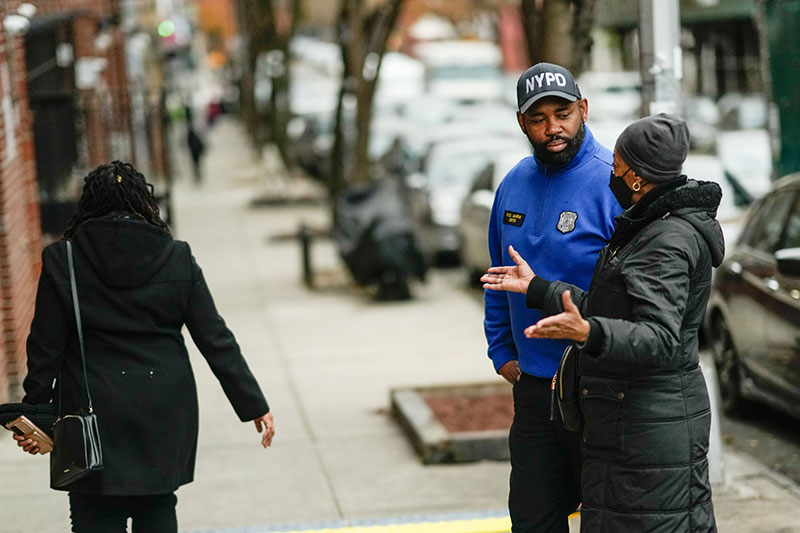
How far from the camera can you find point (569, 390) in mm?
4066

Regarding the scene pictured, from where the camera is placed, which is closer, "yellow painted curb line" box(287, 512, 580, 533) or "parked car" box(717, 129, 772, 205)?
"yellow painted curb line" box(287, 512, 580, 533)

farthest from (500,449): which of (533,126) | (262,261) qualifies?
(262,261)

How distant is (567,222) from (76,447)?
1.82 metres

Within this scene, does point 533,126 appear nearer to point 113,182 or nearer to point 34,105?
point 113,182

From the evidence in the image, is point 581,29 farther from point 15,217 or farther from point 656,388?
point 656,388

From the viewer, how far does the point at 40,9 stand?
40.5ft

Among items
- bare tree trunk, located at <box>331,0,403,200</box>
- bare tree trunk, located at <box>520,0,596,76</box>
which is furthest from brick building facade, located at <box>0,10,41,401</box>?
bare tree trunk, located at <box>331,0,403,200</box>

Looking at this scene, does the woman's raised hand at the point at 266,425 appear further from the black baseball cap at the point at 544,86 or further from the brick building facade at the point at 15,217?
the brick building facade at the point at 15,217

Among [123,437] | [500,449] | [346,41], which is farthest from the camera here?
[346,41]

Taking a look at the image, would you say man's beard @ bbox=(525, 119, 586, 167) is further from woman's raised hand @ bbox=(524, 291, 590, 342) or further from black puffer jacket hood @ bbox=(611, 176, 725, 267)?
woman's raised hand @ bbox=(524, 291, 590, 342)

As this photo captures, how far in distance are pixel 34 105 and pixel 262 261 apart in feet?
26.0

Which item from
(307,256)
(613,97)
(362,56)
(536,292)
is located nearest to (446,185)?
(362,56)

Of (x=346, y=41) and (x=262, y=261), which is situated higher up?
(x=346, y=41)

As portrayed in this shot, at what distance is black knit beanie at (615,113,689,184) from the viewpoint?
3869 mm
